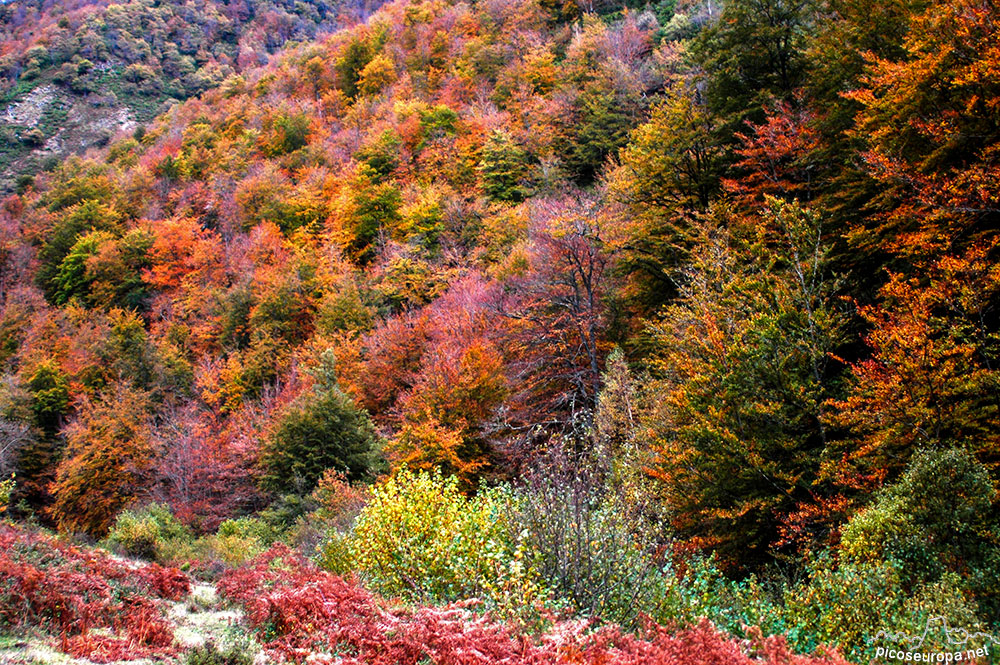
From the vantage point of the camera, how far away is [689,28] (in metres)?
36.9

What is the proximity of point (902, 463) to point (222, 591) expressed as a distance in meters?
11.2

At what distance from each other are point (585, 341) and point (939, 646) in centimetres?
1684

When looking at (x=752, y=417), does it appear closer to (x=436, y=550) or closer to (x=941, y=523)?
(x=941, y=523)

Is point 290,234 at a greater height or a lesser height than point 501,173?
lesser

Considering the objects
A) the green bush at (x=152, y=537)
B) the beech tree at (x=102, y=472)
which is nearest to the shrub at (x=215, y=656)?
the green bush at (x=152, y=537)

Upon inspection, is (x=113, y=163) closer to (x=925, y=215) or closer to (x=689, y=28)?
(x=689, y=28)

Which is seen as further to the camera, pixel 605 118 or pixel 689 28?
pixel 689 28

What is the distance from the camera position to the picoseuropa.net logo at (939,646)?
5289 millimetres

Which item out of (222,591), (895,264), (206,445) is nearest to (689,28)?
(895,264)

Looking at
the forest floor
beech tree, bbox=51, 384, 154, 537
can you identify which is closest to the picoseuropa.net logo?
the forest floor

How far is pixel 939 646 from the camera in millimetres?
5496

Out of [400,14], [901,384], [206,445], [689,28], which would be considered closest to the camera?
[901,384]

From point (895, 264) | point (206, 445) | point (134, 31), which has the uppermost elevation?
point (134, 31)

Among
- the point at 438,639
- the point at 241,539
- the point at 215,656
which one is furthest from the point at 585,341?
the point at 215,656
